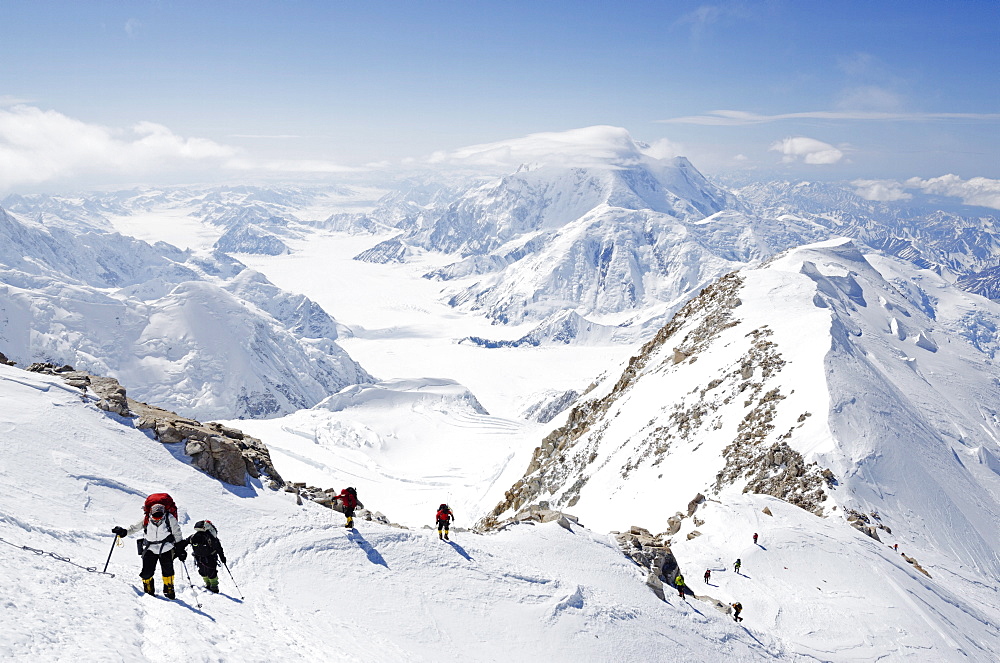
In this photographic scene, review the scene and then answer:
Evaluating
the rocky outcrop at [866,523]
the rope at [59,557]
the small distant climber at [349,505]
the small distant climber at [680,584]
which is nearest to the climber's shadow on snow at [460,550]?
the small distant climber at [349,505]

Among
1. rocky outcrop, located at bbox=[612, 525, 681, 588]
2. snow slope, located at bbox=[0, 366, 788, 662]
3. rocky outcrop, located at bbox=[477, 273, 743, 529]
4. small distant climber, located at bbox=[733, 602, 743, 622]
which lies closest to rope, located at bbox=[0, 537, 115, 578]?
snow slope, located at bbox=[0, 366, 788, 662]

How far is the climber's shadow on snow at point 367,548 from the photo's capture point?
1565 centimetres

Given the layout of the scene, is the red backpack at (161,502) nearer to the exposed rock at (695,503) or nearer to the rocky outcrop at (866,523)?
the exposed rock at (695,503)

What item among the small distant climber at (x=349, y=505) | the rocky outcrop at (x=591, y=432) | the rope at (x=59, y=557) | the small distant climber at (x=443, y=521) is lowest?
the rocky outcrop at (x=591, y=432)

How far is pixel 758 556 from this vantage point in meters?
25.1

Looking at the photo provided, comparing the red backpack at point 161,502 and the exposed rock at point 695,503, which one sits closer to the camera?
the red backpack at point 161,502

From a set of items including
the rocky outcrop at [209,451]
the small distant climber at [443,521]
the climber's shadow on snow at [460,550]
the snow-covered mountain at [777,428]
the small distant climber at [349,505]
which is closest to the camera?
the small distant climber at [349,505]

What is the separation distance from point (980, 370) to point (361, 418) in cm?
13396

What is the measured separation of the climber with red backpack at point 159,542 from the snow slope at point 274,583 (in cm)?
37

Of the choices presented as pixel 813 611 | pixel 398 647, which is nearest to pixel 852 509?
pixel 813 611

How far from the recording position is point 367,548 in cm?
1611

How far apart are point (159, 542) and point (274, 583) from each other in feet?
11.7

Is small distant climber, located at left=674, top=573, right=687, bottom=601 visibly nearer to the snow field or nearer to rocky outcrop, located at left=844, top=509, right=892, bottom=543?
the snow field

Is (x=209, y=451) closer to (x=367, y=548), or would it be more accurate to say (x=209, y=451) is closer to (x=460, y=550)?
(x=367, y=548)
